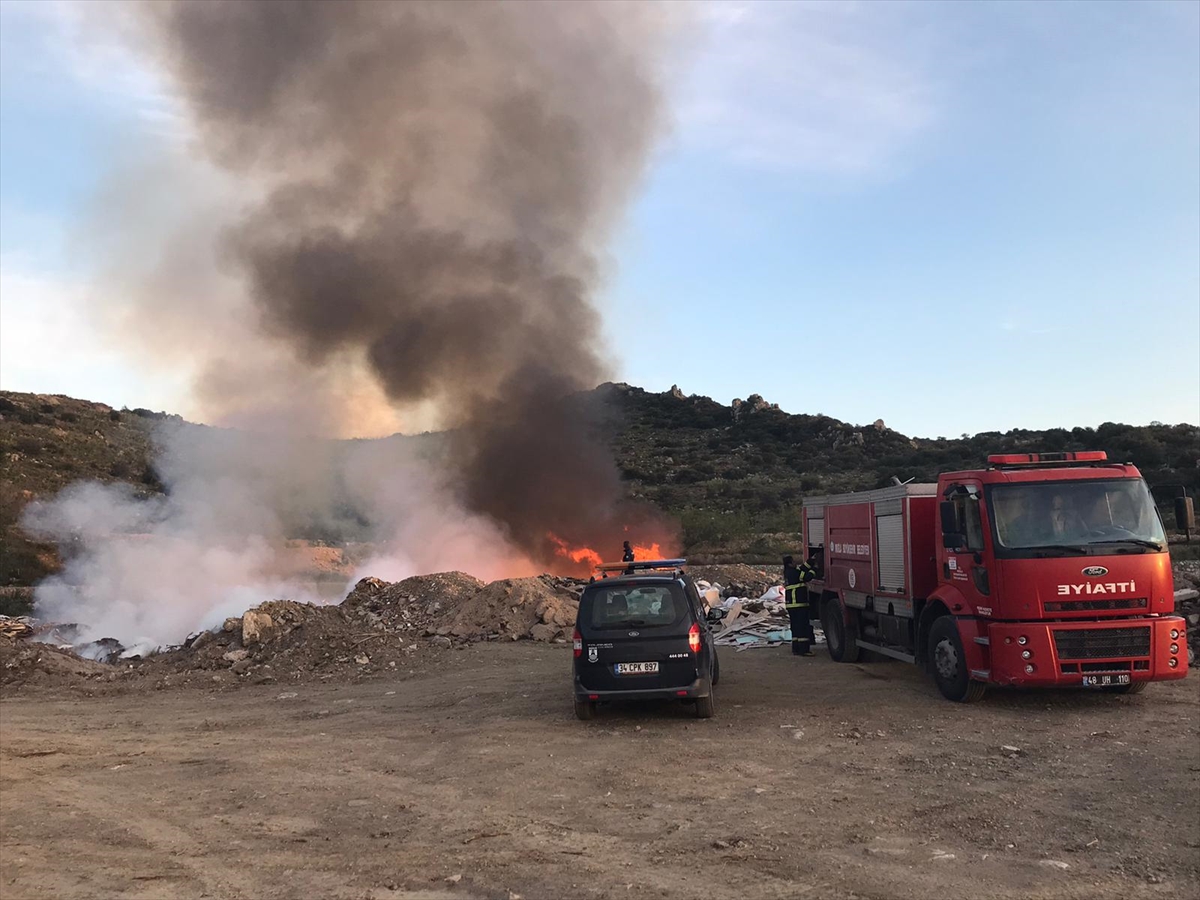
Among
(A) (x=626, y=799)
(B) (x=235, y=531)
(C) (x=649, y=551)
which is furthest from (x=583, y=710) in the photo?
(C) (x=649, y=551)

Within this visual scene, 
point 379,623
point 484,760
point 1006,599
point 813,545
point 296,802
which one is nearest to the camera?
point 296,802

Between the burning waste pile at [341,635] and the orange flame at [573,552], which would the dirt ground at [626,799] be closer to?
the burning waste pile at [341,635]

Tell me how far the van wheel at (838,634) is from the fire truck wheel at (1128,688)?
12.6 feet

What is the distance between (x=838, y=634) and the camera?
14547mm

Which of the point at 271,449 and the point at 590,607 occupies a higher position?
the point at 271,449

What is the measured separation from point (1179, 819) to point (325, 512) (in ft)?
92.6

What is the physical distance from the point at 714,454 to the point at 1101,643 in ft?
153

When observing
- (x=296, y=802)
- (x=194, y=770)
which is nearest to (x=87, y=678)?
(x=194, y=770)

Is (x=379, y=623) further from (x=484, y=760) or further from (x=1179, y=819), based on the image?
(x=1179, y=819)

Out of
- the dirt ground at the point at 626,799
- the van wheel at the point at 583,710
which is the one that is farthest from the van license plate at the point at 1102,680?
the van wheel at the point at 583,710

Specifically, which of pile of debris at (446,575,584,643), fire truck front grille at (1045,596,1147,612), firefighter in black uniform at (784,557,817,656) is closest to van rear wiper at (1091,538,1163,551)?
fire truck front grille at (1045,596,1147,612)

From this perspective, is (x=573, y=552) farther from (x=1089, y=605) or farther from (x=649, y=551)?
(x=1089, y=605)

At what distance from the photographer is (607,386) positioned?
32.7m

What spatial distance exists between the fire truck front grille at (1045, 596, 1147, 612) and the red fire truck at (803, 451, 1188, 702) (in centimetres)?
1
